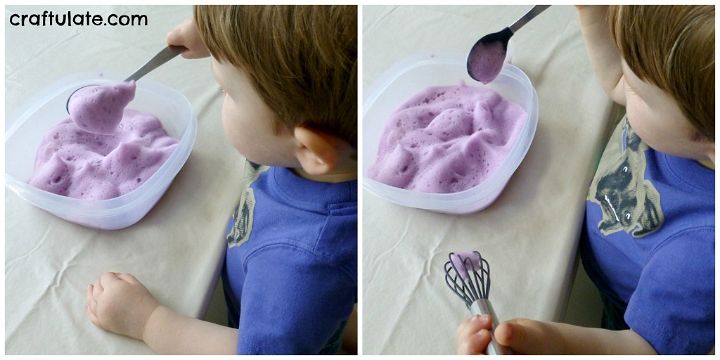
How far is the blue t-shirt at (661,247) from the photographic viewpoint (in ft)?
1.87

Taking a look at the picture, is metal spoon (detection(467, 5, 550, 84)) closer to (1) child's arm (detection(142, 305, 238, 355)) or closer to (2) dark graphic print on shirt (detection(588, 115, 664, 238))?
(2) dark graphic print on shirt (detection(588, 115, 664, 238))

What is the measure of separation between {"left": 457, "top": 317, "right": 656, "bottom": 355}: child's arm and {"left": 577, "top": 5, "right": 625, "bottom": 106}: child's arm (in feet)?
0.65

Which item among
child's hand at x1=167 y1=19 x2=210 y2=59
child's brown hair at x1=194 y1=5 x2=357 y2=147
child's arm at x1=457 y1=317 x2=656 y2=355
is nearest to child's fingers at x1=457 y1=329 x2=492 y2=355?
child's arm at x1=457 y1=317 x2=656 y2=355

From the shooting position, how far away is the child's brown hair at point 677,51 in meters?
0.50

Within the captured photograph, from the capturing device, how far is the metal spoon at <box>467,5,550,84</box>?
64 cm

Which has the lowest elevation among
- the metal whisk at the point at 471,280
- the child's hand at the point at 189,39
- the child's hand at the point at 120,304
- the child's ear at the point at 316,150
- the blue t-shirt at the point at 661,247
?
the child's hand at the point at 120,304

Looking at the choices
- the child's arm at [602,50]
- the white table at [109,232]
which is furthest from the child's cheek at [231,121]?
the child's arm at [602,50]

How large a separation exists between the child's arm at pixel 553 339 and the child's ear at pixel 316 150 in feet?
0.57

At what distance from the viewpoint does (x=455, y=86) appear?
2.25 ft

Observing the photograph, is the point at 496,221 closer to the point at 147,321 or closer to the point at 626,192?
the point at 626,192

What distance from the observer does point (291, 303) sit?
0.60 metres

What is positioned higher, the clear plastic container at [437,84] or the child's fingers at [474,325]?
the clear plastic container at [437,84]

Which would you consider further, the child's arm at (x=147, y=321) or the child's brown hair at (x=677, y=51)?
the child's arm at (x=147, y=321)

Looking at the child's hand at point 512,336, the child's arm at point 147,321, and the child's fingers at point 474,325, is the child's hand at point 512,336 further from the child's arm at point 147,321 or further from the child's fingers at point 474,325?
the child's arm at point 147,321
